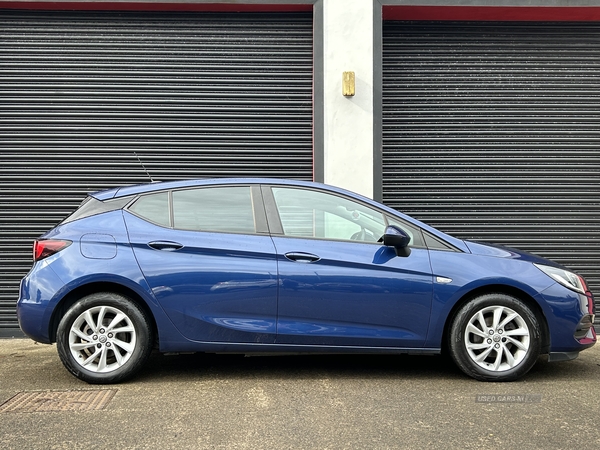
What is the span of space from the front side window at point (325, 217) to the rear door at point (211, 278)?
294mm

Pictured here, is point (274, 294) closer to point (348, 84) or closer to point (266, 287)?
point (266, 287)

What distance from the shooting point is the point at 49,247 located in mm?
4938

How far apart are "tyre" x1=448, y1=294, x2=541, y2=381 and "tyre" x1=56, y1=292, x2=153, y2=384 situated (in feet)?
7.93

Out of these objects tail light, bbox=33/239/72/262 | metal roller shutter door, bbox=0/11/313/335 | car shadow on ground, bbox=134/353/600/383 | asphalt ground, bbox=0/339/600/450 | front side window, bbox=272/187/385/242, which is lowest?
car shadow on ground, bbox=134/353/600/383

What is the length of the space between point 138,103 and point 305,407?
5.08m

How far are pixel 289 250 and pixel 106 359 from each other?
162cm

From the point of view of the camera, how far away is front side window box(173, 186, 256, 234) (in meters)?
5.05

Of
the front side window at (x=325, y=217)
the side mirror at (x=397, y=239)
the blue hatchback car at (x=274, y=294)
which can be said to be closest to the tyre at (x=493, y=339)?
the blue hatchback car at (x=274, y=294)

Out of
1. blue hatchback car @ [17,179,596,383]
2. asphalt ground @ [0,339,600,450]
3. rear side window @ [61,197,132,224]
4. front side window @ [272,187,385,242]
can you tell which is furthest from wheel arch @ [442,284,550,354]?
rear side window @ [61,197,132,224]

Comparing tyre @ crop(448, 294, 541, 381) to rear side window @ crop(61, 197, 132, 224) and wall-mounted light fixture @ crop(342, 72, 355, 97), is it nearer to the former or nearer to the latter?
rear side window @ crop(61, 197, 132, 224)

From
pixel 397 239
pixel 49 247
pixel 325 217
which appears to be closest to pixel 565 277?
pixel 397 239

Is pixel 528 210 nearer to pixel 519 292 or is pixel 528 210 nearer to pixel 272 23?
pixel 519 292

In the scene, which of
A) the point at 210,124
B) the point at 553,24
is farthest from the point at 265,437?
the point at 553,24

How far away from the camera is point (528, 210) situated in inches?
324
